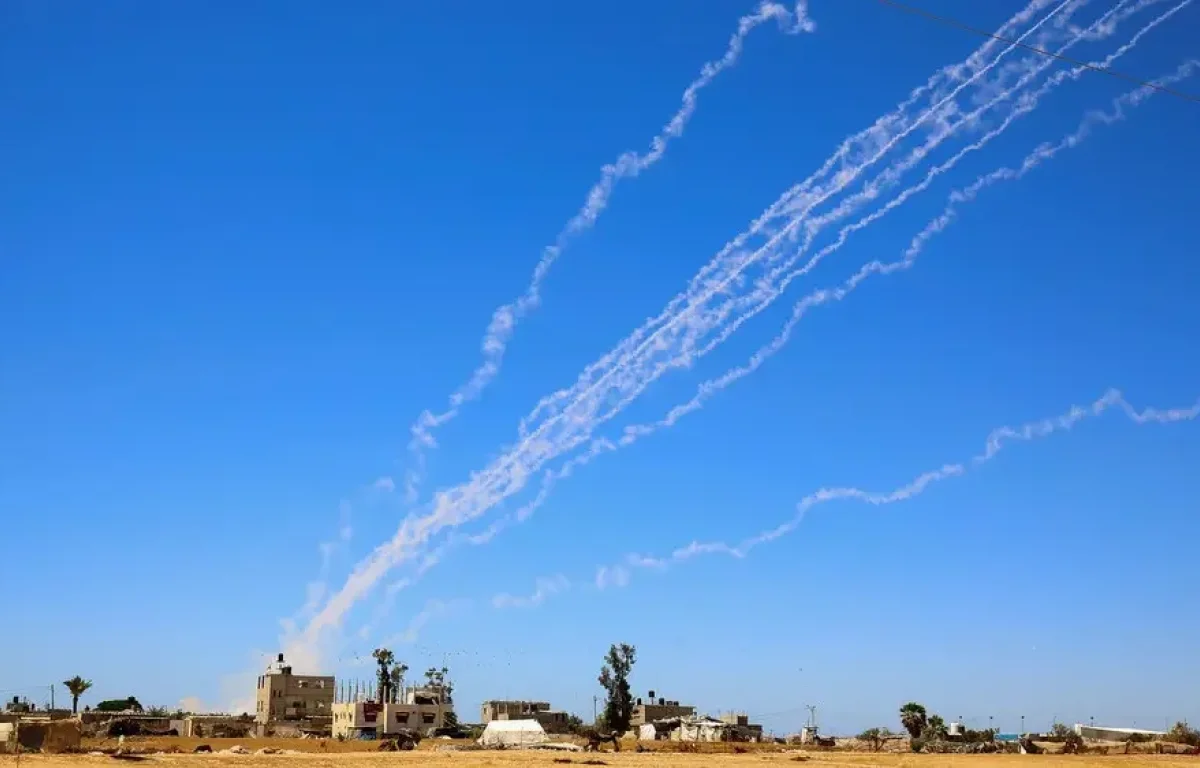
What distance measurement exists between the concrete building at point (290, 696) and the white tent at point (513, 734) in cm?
4626

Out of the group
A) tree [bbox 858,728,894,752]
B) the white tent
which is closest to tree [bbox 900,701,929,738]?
tree [bbox 858,728,894,752]

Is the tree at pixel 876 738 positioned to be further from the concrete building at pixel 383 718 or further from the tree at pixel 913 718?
the concrete building at pixel 383 718

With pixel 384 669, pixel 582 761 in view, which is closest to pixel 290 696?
pixel 384 669

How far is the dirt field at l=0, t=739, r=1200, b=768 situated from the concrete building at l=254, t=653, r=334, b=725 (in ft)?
246

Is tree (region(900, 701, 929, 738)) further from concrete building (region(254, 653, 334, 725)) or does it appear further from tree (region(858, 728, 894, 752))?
concrete building (region(254, 653, 334, 725))

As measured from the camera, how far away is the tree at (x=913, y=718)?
11566 centimetres

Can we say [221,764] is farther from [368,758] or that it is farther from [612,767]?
[612,767]

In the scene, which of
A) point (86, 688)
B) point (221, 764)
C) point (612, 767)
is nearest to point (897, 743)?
point (612, 767)

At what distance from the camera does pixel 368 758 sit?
58469 millimetres

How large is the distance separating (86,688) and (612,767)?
110741 millimetres

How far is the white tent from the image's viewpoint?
88.5 meters

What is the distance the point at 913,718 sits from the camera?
118m

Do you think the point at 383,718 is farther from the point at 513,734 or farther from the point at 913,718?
the point at 913,718

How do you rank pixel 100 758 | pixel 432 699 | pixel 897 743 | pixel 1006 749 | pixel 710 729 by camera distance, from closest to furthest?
1. pixel 100 758
2. pixel 1006 749
3. pixel 897 743
4. pixel 710 729
5. pixel 432 699
